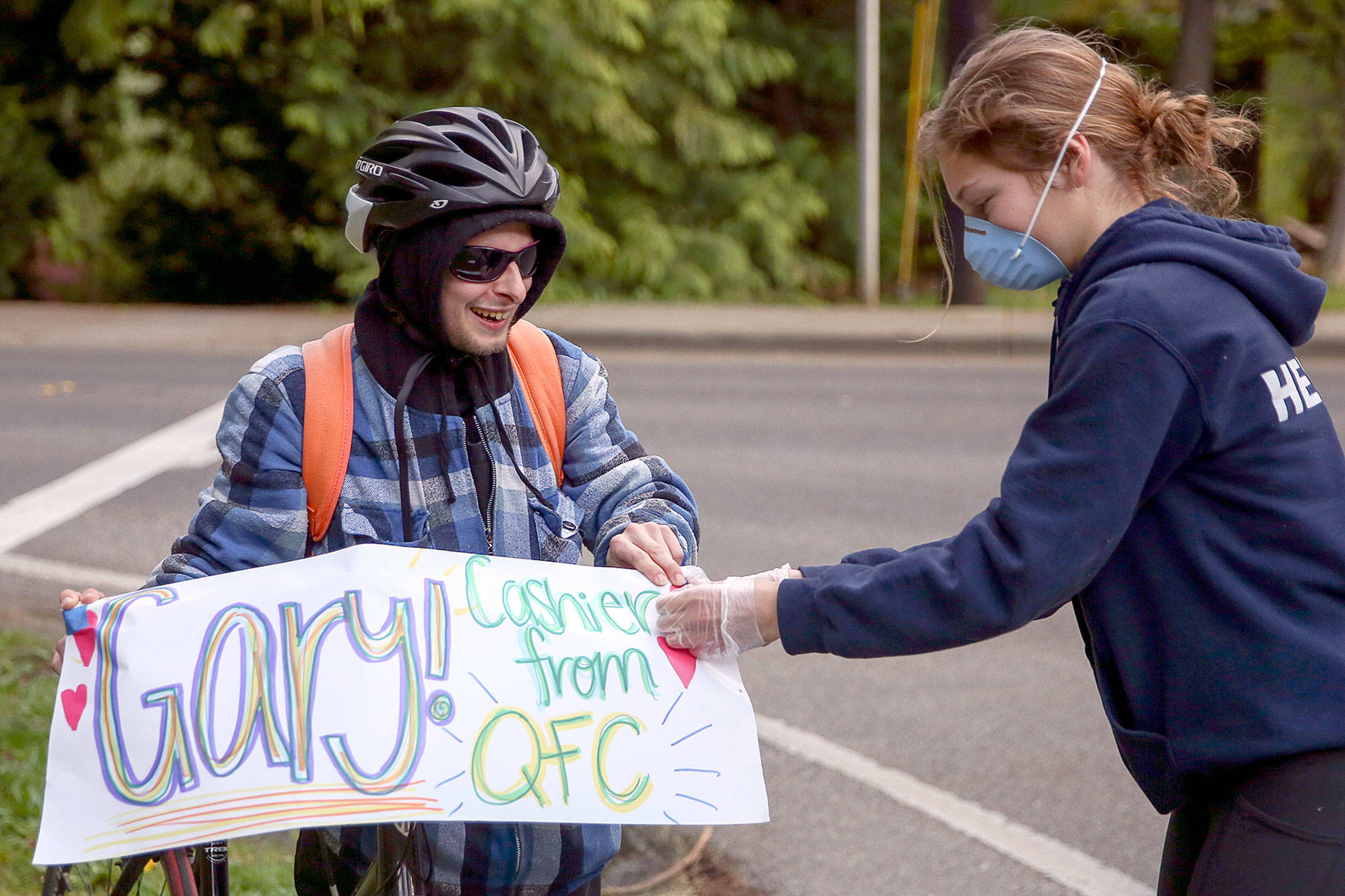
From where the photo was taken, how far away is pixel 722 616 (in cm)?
201

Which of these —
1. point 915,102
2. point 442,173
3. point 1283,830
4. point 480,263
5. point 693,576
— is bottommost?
point 915,102

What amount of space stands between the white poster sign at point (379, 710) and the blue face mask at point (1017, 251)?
72cm

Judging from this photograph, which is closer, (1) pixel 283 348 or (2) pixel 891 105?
(1) pixel 283 348

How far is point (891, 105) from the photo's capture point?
18.9m

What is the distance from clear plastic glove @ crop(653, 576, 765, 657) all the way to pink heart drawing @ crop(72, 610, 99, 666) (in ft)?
2.65

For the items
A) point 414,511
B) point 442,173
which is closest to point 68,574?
point 414,511

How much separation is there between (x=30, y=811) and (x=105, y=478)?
4.58m

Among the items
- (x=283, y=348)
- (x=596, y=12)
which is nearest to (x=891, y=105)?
(x=596, y=12)

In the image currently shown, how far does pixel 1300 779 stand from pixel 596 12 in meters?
14.3

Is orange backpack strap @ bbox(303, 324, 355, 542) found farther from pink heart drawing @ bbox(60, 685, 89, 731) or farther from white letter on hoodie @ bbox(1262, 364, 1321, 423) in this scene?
white letter on hoodie @ bbox(1262, 364, 1321, 423)

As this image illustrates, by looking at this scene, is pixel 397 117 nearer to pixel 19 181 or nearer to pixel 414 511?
pixel 19 181

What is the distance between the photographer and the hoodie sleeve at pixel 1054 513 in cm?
167

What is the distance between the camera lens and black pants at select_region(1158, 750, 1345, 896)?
1.72 metres

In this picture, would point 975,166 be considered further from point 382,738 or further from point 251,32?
point 251,32
